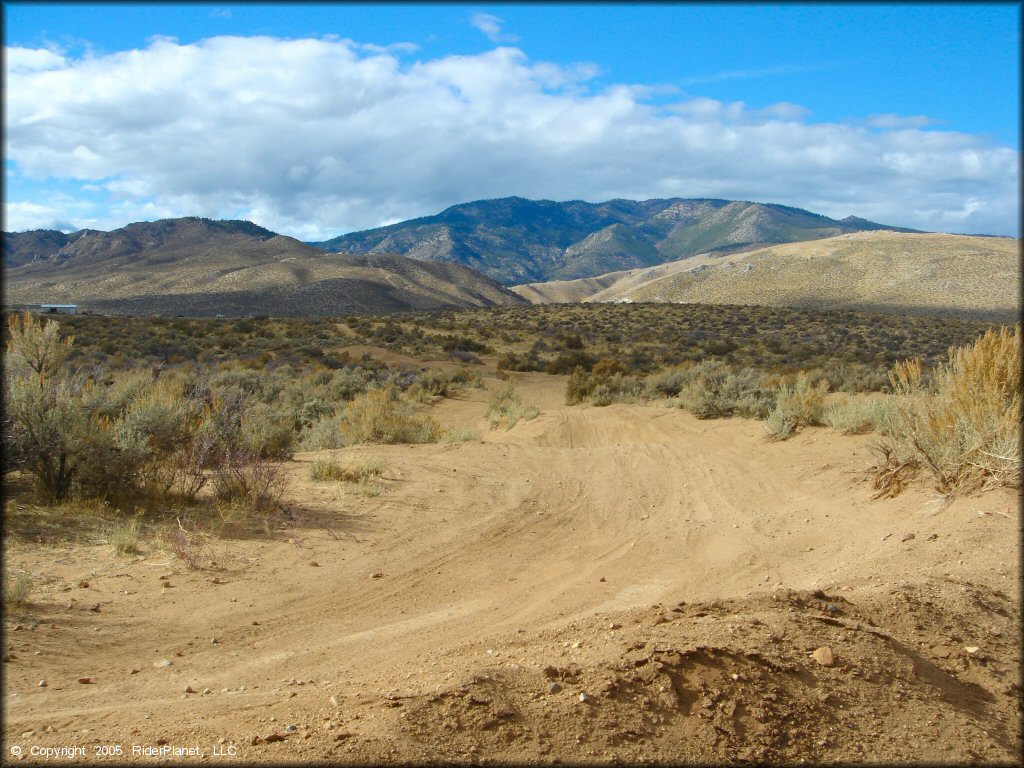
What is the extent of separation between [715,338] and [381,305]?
55.1 m

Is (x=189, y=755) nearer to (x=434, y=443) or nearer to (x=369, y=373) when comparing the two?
(x=434, y=443)

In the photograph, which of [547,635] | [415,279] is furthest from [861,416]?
[415,279]

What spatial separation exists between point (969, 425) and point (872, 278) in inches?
3396

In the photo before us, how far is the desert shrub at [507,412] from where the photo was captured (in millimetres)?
18219

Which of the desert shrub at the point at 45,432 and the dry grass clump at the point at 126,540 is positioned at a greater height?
the desert shrub at the point at 45,432

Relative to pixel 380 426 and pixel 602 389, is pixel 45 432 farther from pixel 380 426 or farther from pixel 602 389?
pixel 602 389

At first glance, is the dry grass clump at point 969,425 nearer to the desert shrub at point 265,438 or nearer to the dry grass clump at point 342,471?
the dry grass clump at point 342,471

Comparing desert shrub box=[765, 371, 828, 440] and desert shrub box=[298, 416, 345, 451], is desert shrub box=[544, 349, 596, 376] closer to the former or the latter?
desert shrub box=[298, 416, 345, 451]

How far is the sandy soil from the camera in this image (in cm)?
370

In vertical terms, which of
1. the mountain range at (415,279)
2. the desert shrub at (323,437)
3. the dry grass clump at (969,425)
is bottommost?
the desert shrub at (323,437)

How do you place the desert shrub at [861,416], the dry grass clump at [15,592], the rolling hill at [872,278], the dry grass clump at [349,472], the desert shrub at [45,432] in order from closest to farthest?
the dry grass clump at [15,592]
the desert shrub at [45,432]
the dry grass clump at [349,472]
the desert shrub at [861,416]
the rolling hill at [872,278]

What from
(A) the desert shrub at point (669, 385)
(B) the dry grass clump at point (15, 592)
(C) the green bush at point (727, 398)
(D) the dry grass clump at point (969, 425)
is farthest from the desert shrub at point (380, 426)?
(D) the dry grass clump at point (969, 425)

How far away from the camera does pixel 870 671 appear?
430 centimetres

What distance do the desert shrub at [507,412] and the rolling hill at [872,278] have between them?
5963 cm
